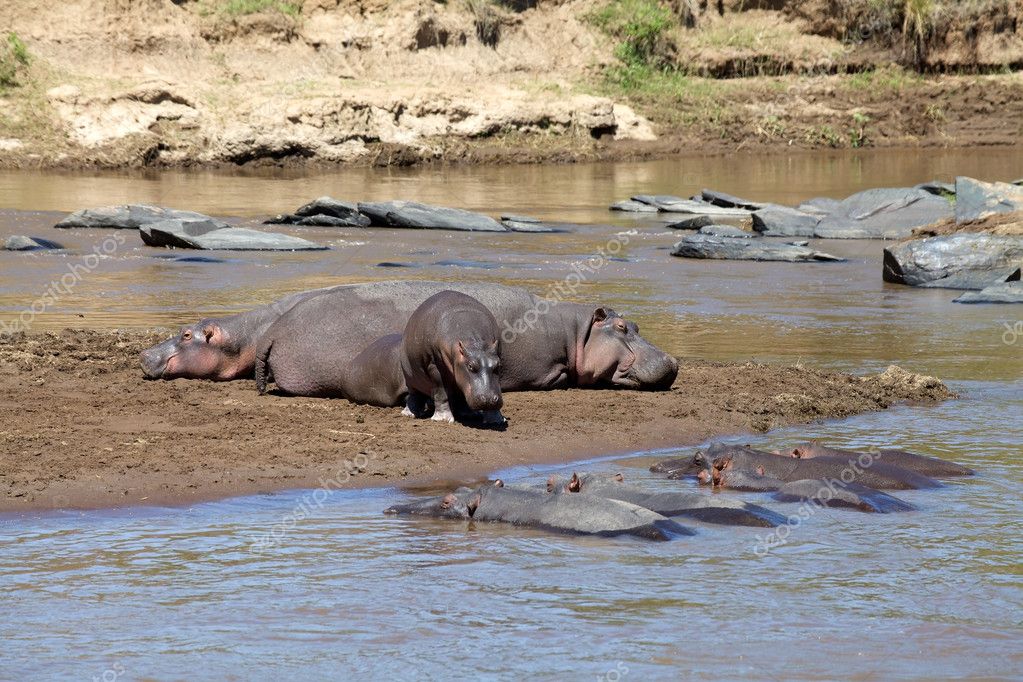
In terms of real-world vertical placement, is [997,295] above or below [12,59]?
below

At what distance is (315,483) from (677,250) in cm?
1077

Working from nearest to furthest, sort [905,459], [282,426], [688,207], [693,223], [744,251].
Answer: [905,459] → [282,426] → [744,251] → [693,223] → [688,207]

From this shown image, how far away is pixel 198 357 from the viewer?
9.93 m

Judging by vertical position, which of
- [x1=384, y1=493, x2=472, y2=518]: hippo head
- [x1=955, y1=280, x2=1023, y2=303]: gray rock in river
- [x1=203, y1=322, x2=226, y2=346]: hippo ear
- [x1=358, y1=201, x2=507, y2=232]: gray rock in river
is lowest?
[x1=955, y1=280, x2=1023, y2=303]: gray rock in river

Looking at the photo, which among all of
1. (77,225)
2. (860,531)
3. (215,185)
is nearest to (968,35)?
(215,185)

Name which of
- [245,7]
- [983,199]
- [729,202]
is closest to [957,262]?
[983,199]

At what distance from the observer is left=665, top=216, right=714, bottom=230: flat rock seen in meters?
20.7

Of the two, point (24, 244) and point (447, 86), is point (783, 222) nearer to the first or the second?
point (24, 244)

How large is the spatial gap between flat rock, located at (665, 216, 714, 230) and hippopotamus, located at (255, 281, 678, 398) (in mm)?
10787

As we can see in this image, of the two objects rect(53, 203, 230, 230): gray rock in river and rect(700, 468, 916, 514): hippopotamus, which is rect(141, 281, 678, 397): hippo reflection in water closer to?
rect(700, 468, 916, 514): hippopotamus

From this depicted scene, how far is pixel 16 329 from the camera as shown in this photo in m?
11.8

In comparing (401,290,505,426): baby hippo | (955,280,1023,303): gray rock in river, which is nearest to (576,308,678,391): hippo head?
(401,290,505,426): baby hippo

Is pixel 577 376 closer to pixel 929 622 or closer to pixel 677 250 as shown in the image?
pixel 929 622

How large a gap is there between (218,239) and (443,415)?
368 inches
